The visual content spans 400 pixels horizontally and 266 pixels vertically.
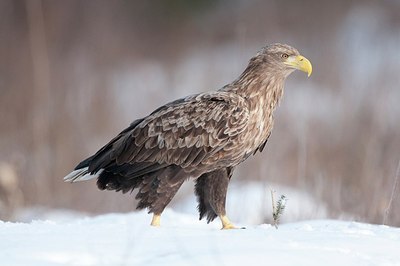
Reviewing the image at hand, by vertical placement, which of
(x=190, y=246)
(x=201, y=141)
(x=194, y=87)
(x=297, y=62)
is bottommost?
(x=194, y=87)

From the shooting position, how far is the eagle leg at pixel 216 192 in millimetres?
7645

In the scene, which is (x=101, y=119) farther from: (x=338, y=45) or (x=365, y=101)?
(x=338, y=45)

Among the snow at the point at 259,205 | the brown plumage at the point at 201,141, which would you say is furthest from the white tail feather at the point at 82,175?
the snow at the point at 259,205

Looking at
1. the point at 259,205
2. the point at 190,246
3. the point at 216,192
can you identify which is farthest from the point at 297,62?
the point at 259,205

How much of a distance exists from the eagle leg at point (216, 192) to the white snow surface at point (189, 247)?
1.67 m

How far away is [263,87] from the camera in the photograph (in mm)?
7633

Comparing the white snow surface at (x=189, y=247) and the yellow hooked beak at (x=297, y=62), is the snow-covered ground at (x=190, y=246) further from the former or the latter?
the yellow hooked beak at (x=297, y=62)

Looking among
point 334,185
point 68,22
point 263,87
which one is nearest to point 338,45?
point 68,22

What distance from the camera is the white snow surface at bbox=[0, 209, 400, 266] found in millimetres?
4902

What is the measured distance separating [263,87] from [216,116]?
0.43 meters

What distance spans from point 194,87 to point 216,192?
12431 mm

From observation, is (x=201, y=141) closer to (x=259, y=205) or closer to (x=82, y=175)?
(x=82, y=175)

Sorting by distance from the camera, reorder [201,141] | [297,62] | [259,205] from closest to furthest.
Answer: [201,141], [297,62], [259,205]

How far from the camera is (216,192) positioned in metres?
7.66
